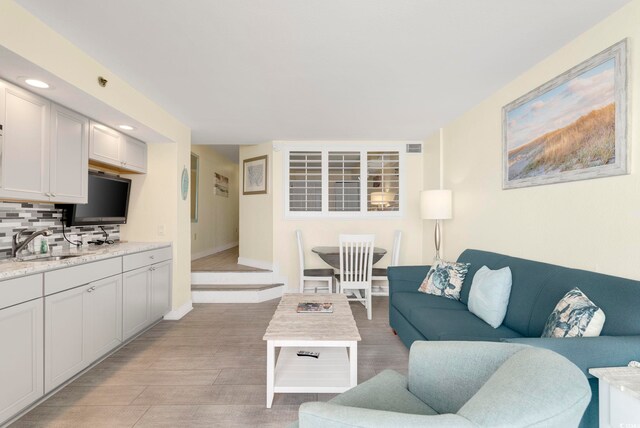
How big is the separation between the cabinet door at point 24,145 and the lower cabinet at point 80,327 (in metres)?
0.76

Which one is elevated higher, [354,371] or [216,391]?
[354,371]

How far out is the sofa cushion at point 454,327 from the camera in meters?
1.98

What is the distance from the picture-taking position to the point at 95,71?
2.34 meters

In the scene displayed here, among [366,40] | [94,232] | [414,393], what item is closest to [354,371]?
[414,393]

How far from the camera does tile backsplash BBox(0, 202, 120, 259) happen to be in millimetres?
2310

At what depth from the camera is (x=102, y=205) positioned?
3.18 metres

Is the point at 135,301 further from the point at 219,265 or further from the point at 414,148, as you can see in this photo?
the point at 414,148

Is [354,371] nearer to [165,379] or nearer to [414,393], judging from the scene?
[414,393]

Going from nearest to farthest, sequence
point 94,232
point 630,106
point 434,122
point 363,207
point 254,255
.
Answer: point 630,106
point 94,232
point 434,122
point 363,207
point 254,255

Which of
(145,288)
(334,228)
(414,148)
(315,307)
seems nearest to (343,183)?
(334,228)

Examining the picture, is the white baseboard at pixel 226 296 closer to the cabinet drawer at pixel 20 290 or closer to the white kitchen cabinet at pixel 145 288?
the white kitchen cabinet at pixel 145 288

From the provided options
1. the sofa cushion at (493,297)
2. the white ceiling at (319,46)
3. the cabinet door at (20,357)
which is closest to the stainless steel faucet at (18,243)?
the cabinet door at (20,357)

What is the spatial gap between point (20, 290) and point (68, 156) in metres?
1.18

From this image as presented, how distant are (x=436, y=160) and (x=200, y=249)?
15.0 feet
